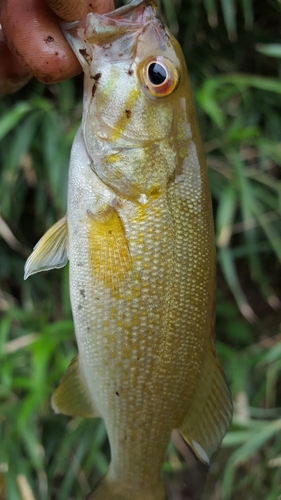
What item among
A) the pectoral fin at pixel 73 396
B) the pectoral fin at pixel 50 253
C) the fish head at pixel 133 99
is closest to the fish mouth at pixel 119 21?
the fish head at pixel 133 99

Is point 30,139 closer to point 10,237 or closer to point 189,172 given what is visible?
point 10,237

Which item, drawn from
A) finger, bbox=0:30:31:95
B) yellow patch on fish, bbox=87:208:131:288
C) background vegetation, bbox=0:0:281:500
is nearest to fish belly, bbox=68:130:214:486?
yellow patch on fish, bbox=87:208:131:288

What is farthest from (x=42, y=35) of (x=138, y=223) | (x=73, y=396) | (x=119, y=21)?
(x=73, y=396)

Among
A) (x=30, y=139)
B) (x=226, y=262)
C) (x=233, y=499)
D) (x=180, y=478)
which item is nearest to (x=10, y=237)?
(x=30, y=139)

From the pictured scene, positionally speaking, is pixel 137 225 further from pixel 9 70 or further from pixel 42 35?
pixel 9 70

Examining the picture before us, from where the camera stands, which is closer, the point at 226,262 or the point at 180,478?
the point at 226,262

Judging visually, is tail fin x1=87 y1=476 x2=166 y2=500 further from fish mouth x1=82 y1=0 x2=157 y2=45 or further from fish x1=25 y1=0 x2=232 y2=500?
fish mouth x1=82 y1=0 x2=157 y2=45
